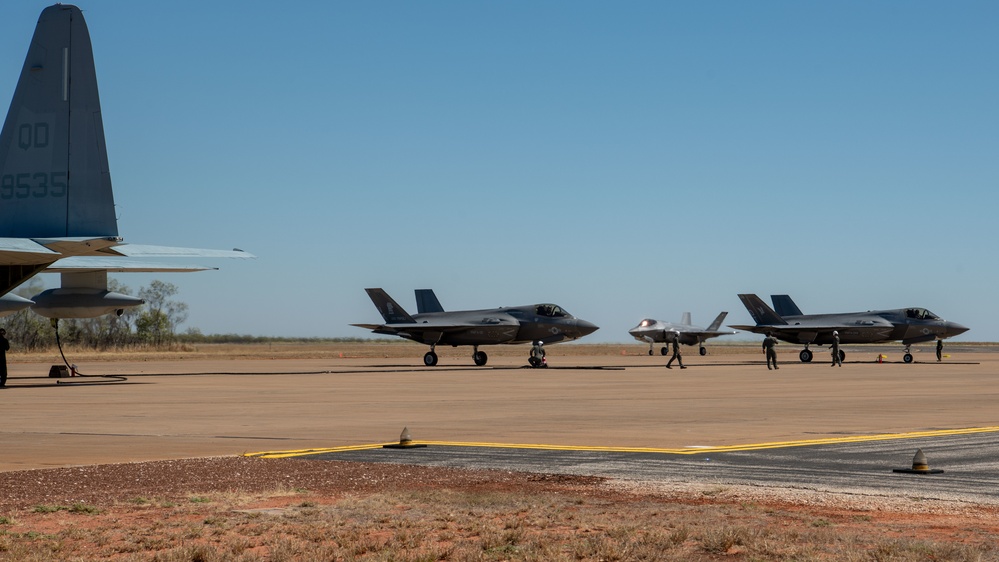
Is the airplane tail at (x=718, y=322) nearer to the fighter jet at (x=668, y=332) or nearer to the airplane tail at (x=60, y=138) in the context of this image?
the fighter jet at (x=668, y=332)

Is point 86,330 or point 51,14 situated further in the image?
point 86,330

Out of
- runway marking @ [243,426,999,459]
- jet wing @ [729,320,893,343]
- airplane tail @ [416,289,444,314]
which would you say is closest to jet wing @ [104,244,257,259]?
runway marking @ [243,426,999,459]

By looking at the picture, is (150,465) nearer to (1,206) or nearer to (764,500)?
(764,500)

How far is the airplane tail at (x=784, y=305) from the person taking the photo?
243 feet

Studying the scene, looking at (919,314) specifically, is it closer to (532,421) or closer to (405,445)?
(532,421)

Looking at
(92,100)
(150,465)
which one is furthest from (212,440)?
(92,100)

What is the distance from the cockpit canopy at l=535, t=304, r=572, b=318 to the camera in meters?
56.6

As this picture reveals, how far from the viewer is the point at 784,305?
244 ft

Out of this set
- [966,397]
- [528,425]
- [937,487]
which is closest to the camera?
[937,487]

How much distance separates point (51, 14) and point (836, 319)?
176 feet

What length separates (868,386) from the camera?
105 feet

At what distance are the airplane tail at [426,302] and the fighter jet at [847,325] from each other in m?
21.9

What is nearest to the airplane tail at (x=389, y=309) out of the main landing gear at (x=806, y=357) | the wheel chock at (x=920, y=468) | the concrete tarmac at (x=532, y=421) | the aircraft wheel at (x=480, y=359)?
the aircraft wheel at (x=480, y=359)

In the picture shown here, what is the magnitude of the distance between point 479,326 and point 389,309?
5.90m
